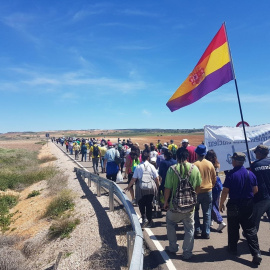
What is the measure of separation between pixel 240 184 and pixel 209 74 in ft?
9.36

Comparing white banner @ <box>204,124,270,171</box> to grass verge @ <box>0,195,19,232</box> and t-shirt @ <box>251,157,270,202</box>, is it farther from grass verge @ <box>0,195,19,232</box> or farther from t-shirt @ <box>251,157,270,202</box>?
grass verge @ <box>0,195,19,232</box>

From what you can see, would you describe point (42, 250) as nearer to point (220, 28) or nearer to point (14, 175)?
point (220, 28)

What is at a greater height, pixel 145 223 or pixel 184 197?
pixel 184 197

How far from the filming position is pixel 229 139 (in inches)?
312

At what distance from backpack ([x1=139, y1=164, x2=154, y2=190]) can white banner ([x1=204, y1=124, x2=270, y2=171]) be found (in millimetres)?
2525

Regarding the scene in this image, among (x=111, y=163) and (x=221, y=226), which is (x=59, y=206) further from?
(x=221, y=226)

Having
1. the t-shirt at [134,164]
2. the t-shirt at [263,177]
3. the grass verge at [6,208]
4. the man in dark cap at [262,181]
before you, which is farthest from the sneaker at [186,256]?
the grass verge at [6,208]

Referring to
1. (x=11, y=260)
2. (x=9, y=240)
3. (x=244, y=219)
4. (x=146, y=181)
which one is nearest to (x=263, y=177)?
(x=244, y=219)

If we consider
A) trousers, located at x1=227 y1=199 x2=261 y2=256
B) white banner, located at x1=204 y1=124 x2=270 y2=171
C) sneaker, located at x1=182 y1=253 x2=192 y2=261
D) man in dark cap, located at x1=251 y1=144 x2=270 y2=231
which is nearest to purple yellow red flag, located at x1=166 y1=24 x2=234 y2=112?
white banner, located at x1=204 y1=124 x2=270 y2=171

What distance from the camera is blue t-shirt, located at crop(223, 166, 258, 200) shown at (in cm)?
478

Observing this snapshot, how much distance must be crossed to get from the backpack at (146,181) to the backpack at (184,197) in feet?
4.15

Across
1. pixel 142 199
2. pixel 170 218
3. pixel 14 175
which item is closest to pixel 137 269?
pixel 170 218

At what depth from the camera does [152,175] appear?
20.3 ft

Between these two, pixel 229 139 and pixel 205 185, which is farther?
pixel 229 139
